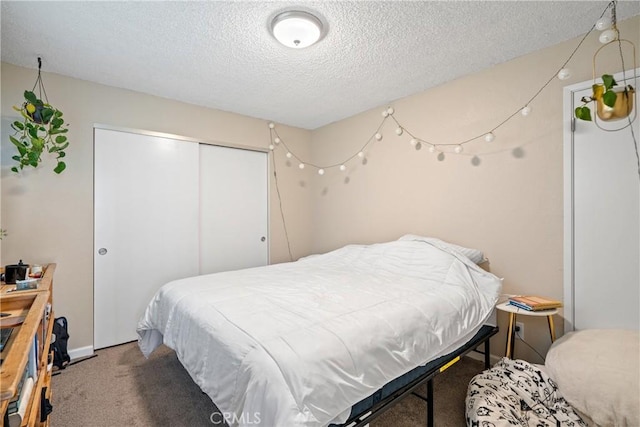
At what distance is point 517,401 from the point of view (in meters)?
1.60

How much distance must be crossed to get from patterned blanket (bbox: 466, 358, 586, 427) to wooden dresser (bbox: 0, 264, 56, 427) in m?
1.83

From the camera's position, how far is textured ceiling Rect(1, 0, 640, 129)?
173cm

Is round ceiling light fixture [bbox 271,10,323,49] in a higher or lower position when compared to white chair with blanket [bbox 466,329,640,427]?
higher

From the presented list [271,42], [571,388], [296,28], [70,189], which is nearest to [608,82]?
[571,388]

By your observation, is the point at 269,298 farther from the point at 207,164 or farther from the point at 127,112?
the point at 127,112

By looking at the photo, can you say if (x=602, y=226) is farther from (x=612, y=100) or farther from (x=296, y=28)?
(x=296, y=28)

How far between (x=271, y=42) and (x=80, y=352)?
120 inches

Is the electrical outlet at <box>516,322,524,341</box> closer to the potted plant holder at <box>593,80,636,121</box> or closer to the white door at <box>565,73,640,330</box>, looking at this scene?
the white door at <box>565,73,640,330</box>

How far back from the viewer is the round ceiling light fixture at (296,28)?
1743 millimetres

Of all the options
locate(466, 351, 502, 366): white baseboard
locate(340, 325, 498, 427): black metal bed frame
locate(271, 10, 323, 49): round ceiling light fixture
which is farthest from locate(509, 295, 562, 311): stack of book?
locate(271, 10, 323, 49): round ceiling light fixture

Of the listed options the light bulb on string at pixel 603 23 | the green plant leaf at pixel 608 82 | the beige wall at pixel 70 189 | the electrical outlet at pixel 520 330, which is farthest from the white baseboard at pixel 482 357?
the beige wall at pixel 70 189

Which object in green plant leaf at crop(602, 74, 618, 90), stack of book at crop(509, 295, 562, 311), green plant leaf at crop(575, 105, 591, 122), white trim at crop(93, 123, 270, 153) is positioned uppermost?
white trim at crop(93, 123, 270, 153)

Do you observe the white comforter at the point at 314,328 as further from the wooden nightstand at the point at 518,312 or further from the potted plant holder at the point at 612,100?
the potted plant holder at the point at 612,100

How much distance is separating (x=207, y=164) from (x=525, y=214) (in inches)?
124
